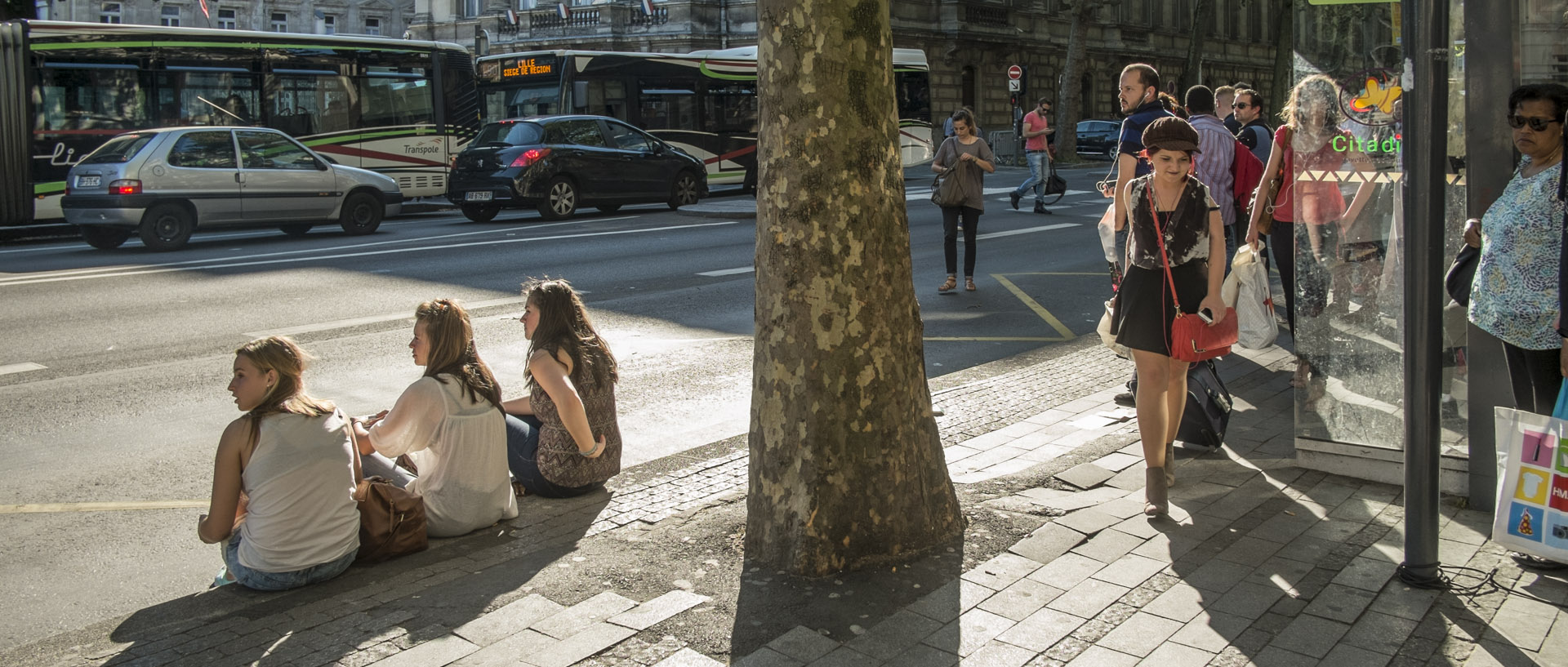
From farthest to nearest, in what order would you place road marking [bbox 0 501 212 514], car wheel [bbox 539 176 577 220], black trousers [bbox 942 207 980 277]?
1. car wheel [bbox 539 176 577 220]
2. black trousers [bbox 942 207 980 277]
3. road marking [bbox 0 501 212 514]

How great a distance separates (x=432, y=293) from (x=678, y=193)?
33.3 feet

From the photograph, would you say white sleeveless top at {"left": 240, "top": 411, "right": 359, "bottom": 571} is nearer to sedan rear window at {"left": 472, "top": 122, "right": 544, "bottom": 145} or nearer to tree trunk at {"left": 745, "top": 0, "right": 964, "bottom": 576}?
tree trunk at {"left": 745, "top": 0, "right": 964, "bottom": 576}

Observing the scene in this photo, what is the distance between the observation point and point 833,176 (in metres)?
4.42

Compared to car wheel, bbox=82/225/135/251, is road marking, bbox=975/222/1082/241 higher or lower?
lower

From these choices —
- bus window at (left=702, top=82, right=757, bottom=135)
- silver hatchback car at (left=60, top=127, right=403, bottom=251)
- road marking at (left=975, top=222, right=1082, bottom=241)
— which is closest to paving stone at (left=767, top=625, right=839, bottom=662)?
road marking at (left=975, top=222, right=1082, bottom=241)

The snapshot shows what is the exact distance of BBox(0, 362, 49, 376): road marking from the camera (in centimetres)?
852

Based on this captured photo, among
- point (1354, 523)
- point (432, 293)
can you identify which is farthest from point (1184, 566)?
point (432, 293)

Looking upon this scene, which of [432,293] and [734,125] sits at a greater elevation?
[734,125]

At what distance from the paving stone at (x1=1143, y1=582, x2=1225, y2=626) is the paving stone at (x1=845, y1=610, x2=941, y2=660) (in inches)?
27.2

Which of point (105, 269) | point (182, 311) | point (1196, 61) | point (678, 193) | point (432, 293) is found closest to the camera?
point (182, 311)

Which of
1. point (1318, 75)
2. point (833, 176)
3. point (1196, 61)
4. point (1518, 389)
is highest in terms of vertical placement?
point (1196, 61)

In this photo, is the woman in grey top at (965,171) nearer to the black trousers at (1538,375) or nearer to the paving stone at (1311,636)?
the black trousers at (1538,375)

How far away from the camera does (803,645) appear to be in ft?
12.8

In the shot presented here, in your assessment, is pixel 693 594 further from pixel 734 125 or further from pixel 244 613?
pixel 734 125
